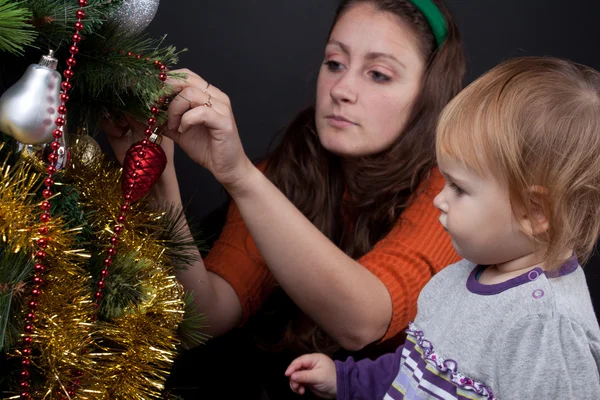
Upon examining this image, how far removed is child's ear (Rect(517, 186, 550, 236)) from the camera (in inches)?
39.1

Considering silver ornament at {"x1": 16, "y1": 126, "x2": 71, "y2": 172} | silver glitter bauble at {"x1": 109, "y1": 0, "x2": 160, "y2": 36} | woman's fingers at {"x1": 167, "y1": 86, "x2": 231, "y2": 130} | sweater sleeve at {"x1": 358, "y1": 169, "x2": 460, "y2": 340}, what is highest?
silver glitter bauble at {"x1": 109, "y1": 0, "x2": 160, "y2": 36}

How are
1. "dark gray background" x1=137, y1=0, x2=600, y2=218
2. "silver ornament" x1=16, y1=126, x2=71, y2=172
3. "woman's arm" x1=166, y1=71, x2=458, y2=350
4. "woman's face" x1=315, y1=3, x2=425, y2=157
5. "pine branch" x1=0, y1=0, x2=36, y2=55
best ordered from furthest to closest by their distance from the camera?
"dark gray background" x1=137, y1=0, x2=600, y2=218
"woman's face" x1=315, y1=3, x2=425, y2=157
"woman's arm" x1=166, y1=71, x2=458, y2=350
"silver ornament" x1=16, y1=126, x2=71, y2=172
"pine branch" x1=0, y1=0, x2=36, y2=55

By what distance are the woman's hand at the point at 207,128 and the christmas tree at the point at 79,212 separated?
4 centimetres

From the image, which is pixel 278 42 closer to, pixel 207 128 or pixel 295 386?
pixel 207 128

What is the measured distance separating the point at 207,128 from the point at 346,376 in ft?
1.34

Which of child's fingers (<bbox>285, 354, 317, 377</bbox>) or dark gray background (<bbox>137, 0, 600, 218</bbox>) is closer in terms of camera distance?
child's fingers (<bbox>285, 354, 317, 377</bbox>)

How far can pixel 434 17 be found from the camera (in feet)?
5.36

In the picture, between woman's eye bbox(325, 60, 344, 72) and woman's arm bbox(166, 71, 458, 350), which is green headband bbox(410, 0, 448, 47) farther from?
woman's arm bbox(166, 71, 458, 350)

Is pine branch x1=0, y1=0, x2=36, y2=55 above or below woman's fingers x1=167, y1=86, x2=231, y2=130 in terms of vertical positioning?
above

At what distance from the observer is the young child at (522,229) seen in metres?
0.95

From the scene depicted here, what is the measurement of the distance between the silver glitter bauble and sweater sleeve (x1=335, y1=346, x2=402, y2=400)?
0.56 m

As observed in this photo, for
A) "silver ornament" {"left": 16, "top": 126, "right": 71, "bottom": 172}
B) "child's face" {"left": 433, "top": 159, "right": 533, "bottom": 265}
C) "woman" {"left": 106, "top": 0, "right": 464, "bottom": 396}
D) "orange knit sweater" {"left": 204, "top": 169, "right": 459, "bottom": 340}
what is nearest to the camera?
"silver ornament" {"left": 16, "top": 126, "right": 71, "bottom": 172}

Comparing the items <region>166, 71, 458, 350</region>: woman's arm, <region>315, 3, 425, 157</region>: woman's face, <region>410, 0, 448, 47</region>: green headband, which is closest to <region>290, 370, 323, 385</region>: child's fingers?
<region>166, 71, 458, 350</region>: woman's arm

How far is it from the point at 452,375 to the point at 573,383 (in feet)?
0.49
